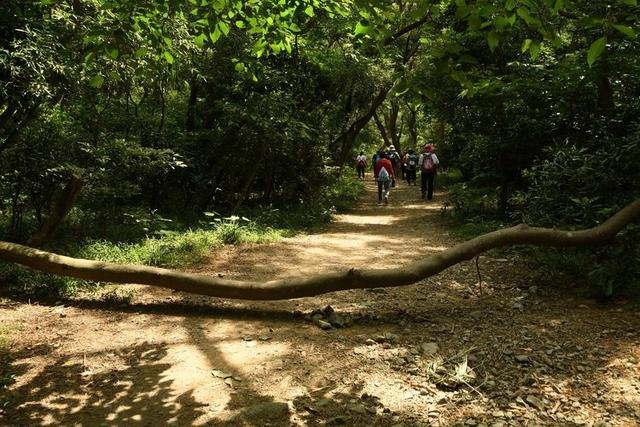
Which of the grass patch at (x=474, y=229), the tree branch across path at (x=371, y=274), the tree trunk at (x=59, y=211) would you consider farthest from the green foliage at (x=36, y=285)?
the grass patch at (x=474, y=229)

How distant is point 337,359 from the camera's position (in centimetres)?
412

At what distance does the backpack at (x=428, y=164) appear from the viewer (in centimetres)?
1499

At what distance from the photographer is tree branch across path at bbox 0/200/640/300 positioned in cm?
493

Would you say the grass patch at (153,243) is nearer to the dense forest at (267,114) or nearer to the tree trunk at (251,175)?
the dense forest at (267,114)

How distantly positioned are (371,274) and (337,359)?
1176 millimetres

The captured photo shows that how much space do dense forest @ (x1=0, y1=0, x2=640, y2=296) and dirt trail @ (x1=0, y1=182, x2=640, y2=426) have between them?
99 cm

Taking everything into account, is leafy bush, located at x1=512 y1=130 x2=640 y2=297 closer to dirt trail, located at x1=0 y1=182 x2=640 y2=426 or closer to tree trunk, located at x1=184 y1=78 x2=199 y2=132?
dirt trail, located at x1=0 y1=182 x2=640 y2=426

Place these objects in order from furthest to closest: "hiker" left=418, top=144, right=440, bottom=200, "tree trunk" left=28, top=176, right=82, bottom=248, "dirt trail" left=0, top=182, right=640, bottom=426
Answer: "hiker" left=418, top=144, right=440, bottom=200 < "tree trunk" left=28, top=176, right=82, bottom=248 < "dirt trail" left=0, top=182, right=640, bottom=426

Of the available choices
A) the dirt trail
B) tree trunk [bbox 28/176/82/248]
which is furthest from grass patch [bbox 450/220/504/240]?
tree trunk [bbox 28/176/82/248]

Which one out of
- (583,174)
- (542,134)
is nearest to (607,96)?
(542,134)

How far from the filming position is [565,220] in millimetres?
5887

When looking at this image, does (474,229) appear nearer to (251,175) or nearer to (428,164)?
(251,175)

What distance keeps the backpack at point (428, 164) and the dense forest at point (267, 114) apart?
1129 millimetres

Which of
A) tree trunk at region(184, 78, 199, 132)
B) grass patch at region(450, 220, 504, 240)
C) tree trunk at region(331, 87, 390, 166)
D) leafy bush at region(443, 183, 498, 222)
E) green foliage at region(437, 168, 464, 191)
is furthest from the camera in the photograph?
green foliage at region(437, 168, 464, 191)
